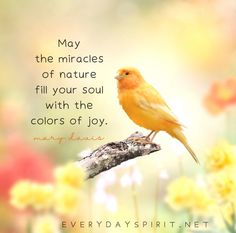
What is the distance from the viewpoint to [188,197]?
1.01 metres

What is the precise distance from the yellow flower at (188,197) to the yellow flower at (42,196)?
193mm

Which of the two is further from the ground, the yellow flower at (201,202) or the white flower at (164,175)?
the white flower at (164,175)

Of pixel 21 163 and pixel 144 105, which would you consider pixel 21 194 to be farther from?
pixel 144 105

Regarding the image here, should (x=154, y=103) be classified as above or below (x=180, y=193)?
above

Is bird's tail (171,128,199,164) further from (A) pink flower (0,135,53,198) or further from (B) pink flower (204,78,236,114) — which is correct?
(A) pink flower (0,135,53,198)

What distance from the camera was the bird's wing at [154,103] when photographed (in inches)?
39.9

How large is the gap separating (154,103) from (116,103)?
6cm

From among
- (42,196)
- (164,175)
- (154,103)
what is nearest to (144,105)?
(154,103)

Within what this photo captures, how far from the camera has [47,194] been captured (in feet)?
3.35

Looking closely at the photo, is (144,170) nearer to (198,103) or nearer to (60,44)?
(198,103)

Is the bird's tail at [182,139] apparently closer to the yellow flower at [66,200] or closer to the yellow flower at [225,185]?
the yellow flower at [225,185]

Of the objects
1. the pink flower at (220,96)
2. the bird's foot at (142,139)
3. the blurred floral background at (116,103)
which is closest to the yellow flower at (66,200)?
the blurred floral background at (116,103)

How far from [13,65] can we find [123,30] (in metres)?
0.19

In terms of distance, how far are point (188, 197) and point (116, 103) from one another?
0.63 feet
